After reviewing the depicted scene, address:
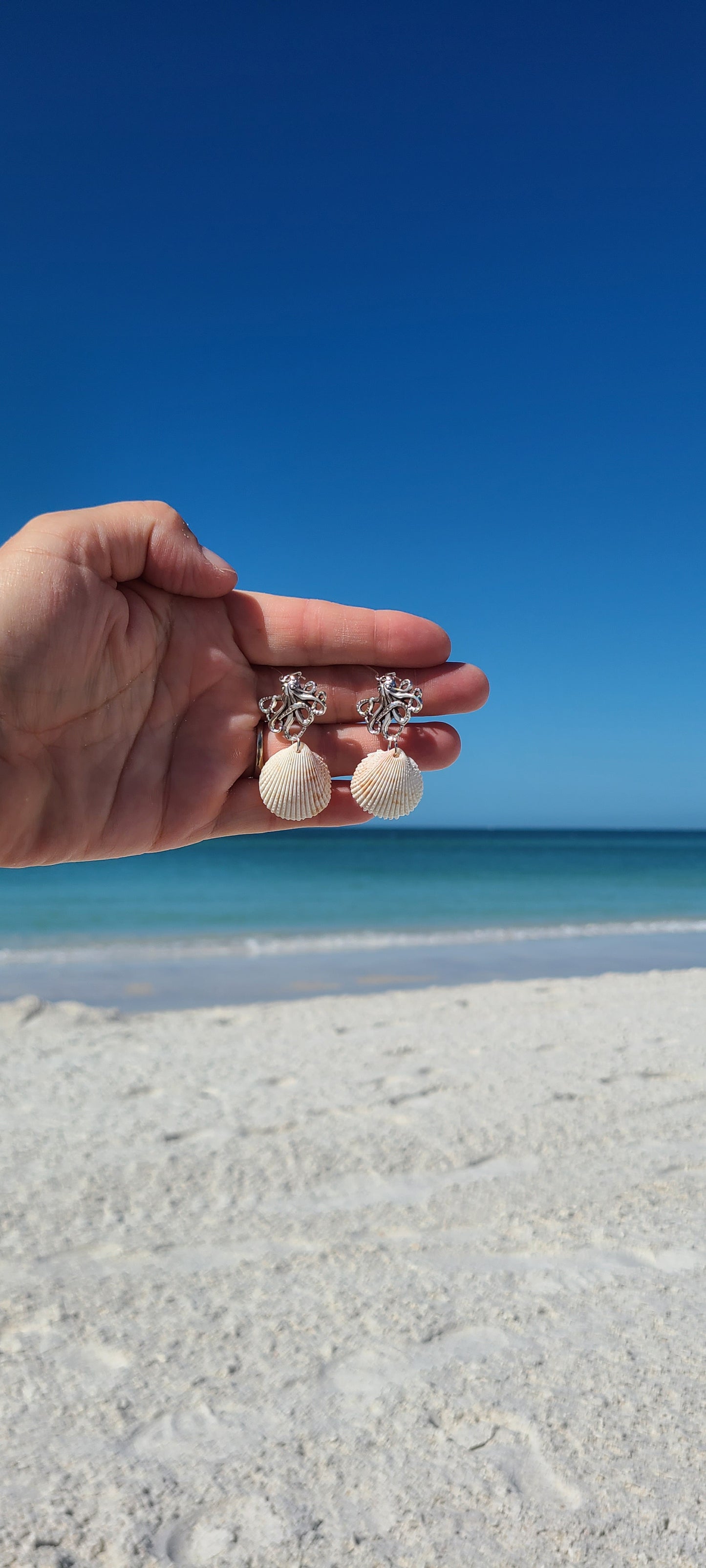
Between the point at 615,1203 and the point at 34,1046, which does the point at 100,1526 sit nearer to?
the point at 615,1203

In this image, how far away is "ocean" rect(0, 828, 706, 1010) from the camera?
31.0 feet

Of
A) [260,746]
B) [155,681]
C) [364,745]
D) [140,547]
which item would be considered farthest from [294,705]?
[140,547]

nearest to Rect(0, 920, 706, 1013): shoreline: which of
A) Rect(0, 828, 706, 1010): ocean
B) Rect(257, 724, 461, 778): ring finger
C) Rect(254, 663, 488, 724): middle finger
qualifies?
Rect(0, 828, 706, 1010): ocean

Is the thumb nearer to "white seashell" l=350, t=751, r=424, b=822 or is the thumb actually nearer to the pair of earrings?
the pair of earrings

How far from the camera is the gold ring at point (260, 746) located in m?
2.62

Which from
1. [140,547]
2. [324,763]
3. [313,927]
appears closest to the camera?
[140,547]

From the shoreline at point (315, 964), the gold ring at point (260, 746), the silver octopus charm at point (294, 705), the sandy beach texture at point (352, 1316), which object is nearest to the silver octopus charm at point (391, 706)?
the silver octopus charm at point (294, 705)

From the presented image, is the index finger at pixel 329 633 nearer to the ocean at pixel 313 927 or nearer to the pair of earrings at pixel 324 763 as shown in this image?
the pair of earrings at pixel 324 763

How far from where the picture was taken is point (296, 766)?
250 centimetres

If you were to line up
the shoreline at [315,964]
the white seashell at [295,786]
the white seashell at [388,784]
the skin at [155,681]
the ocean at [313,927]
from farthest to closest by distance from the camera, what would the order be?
the ocean at [313,927] < the shoreline at [315,964] < the white seashell at [388,784] < the white seashell at [295,786] < the skin at [155,681]

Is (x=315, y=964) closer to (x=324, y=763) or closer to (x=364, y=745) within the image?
(x=364, y=745)

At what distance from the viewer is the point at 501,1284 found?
3.15 metres

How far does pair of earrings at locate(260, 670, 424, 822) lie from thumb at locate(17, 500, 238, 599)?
0.36 m

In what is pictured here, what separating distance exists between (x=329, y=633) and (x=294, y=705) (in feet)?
0.71
